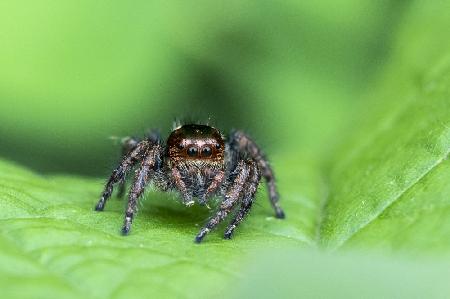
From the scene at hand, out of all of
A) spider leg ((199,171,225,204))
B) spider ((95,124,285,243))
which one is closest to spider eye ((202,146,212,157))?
spider ((95,124,285,243))

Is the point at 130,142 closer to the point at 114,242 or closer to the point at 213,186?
the point at 213,186

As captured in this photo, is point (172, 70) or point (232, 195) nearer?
point (232, 195)

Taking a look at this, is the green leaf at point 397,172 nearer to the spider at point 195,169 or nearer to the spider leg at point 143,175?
the spider at point 195,169

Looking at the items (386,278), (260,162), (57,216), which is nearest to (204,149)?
(260,162)

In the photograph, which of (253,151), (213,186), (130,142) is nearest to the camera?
(213,186)

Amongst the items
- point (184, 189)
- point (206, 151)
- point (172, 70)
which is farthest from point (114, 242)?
point (172, 70)
